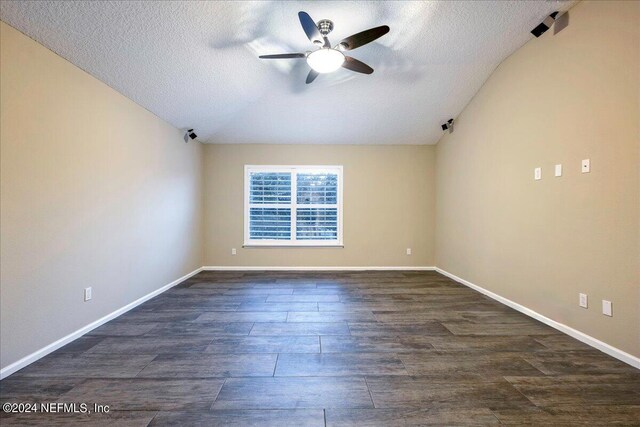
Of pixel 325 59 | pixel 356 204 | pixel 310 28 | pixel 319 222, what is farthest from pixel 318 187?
pixel 310 28

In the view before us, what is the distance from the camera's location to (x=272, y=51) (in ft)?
9.39

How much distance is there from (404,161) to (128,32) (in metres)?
4.30

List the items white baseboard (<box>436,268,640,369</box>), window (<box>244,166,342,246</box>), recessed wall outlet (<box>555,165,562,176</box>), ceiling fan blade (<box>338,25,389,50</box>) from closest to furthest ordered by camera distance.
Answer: white baseboard (<box>436,268,640,369</box>) → ceiling fan blade (<box>338,25,389,50</box>) → recessed wall outlet (<box>555,165,562,176</box>) → window (<box>244,166,342,246</box>)

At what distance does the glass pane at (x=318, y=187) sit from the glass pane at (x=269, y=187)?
0.88 feet

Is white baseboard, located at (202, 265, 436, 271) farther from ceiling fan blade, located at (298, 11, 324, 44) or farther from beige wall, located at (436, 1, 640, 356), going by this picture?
ceiling fan blade, located at (298, 11, 324, 44)

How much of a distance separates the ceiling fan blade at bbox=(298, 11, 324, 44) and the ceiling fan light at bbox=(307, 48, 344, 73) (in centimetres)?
8

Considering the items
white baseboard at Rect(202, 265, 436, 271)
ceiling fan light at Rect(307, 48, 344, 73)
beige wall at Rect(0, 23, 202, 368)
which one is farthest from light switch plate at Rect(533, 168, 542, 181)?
beige wall at Rect(0, 23, 202, 368)

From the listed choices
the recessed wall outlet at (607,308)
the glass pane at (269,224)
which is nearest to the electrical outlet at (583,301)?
the recessed wall outlet at (607,308)

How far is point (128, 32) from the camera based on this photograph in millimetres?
2268

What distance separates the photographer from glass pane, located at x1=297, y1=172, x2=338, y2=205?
201 inches

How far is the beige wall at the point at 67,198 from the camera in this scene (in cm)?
182

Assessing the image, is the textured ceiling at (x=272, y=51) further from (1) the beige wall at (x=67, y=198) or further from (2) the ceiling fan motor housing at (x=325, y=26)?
(1) the beige wall at (x=67, y=198)

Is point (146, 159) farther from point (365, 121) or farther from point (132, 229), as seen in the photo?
point (365, 121)

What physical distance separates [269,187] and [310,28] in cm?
324
